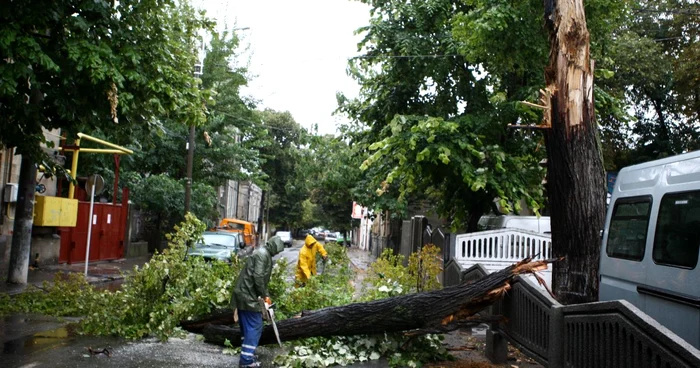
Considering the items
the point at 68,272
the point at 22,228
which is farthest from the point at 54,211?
Answer: the point at 22,228

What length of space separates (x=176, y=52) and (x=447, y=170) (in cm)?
734

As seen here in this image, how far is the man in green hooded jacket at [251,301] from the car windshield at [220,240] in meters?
12.8

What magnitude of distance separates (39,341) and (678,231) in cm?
770

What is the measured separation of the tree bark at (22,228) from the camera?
14312 mm

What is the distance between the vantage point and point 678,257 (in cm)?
661

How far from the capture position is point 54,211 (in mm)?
17828

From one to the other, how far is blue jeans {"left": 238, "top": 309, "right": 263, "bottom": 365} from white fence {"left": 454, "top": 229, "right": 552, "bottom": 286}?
7.53 meters

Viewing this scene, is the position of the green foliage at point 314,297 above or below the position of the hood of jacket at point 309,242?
below

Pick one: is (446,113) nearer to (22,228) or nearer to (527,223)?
(527,223)

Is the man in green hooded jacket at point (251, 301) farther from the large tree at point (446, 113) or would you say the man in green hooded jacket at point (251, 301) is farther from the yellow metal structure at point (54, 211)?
the yellow metal structure at point (54, 211)

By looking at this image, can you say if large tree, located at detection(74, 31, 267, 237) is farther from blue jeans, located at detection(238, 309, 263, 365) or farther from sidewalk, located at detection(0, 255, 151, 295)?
blue jeans, located at detection(238, 309, 263, 365)

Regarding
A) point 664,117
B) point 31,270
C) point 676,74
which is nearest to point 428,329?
point 31,270

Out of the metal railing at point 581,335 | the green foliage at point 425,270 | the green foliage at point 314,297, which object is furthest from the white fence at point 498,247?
the metal railing at point 581,335

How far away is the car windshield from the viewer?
20.5 m
